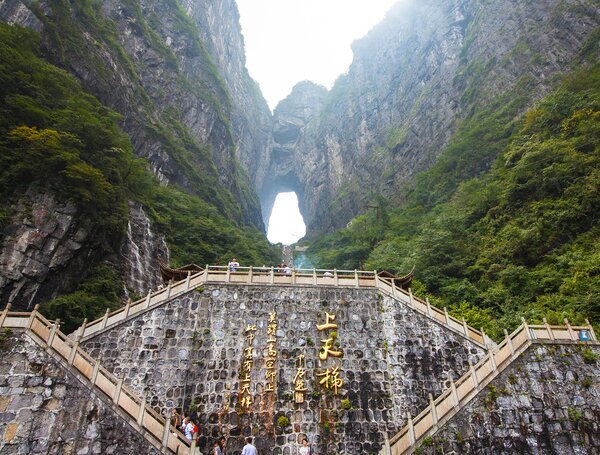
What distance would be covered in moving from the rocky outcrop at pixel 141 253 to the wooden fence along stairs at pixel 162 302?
6.90 m

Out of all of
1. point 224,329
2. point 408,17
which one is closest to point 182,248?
point 224,329

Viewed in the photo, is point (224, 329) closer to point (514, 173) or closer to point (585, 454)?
point (585, 454)

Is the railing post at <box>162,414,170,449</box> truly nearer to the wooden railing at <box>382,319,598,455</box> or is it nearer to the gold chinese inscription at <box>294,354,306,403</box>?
the gold chinese inscription at <box>294,354,306,403</box>

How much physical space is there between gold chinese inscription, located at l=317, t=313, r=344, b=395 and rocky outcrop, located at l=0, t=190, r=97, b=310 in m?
10.9

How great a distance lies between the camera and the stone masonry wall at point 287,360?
42.9 ft

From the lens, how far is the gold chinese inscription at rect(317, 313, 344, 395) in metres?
13.9

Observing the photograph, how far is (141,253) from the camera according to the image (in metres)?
23.8

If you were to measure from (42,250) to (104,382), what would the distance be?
8.77 meters

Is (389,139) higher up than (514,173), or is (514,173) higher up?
(389,139)

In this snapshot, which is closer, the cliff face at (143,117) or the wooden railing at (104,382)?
the wooden railing at (104,382)

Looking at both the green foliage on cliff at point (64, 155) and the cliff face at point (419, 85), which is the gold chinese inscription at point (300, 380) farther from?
the cliff face at point (419, 85)

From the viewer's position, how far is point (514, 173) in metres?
24.5

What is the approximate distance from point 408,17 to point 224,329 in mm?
77086

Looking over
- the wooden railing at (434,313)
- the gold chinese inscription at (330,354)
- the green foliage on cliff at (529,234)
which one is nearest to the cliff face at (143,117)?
Result: the gold chinese inscription at (330,354)
